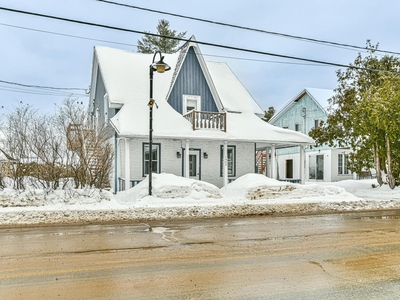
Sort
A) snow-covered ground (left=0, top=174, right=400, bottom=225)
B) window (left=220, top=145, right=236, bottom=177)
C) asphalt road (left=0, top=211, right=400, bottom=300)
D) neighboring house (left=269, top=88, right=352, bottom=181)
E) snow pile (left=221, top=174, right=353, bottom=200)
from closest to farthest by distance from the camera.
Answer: asphalt road (left=0, top=211, right=400, bottom=300) → snow-covered ground (left=0, top=174, right=400, bottom=225) → snow pile (left=221, top=174, right=353, bottom=200) → window (left=220, top=145, right=236, bottom=177) → neighboring house (left=269, top=88, right=352, bottom=181)

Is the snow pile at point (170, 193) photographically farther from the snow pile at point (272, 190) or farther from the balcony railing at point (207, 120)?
the balcony railing at point (207, 120)

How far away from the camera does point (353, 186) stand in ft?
75.5

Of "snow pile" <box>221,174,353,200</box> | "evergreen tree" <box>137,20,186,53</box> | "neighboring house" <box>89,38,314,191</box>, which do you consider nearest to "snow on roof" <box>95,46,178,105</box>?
"neighboring house" <box>89,38,314,191</box>

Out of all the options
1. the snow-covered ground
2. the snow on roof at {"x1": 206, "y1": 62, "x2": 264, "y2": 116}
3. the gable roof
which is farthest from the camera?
the gable roof

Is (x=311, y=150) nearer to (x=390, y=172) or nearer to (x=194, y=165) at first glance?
(x=390, y=172)

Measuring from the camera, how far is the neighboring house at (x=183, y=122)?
725 inches

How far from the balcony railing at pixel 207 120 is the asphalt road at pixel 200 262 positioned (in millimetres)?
9548

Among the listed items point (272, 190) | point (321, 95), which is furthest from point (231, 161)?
point (321, 95)

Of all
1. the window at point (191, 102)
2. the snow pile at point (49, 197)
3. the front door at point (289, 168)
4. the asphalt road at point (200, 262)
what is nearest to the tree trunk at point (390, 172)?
the window at point (191, 102)

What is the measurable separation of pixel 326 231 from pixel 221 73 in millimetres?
17887

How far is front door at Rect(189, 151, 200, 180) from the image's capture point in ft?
65.9

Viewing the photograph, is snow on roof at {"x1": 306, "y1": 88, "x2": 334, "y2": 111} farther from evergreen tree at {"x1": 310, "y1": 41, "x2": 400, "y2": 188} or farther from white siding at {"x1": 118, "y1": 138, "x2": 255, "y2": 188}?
white siding at {"x1": 118, "y1": 138, "x2": 255, "y2": 188}

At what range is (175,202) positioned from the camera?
47.0 feet

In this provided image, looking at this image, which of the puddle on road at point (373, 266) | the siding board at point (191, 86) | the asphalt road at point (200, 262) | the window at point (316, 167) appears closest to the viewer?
the asphalt road at point (200, 262)
